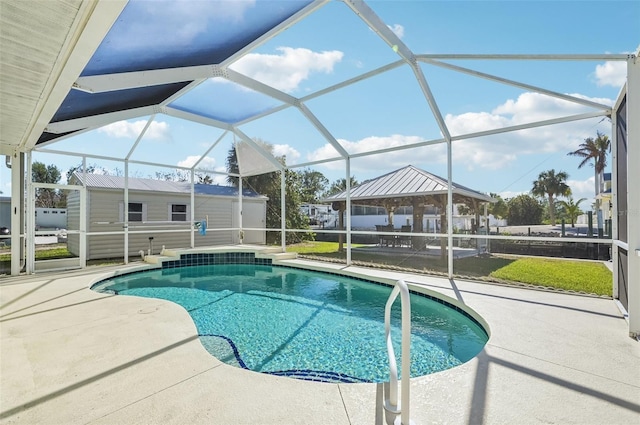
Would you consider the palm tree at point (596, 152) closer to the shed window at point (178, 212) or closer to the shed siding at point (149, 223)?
the shed siding at point (149, 223)

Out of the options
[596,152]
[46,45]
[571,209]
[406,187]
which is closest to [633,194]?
[596,152]

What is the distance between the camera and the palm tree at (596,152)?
18.2 ft

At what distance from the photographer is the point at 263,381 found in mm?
2219

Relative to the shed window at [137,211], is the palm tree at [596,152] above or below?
above

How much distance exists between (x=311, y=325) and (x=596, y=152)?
7.07 metres

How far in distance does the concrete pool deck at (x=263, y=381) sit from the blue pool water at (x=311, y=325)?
0.52 m

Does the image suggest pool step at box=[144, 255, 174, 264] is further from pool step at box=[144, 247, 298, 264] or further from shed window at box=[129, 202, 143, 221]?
shed window at box=[129, 202, 143, 221]

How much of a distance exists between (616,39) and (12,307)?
27.4ft

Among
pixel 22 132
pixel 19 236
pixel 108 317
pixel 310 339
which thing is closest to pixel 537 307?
pixel 310 339

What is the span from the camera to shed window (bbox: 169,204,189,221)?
11656mm

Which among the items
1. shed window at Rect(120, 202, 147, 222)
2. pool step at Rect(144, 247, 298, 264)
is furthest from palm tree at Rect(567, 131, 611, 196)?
shed window at Rect(120, 202, 147, 222)

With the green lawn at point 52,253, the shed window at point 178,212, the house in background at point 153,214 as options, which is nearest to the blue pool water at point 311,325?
the green lawn at point 52,253

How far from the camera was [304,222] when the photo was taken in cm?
1698

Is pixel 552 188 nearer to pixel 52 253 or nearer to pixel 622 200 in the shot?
pixel 622 200
